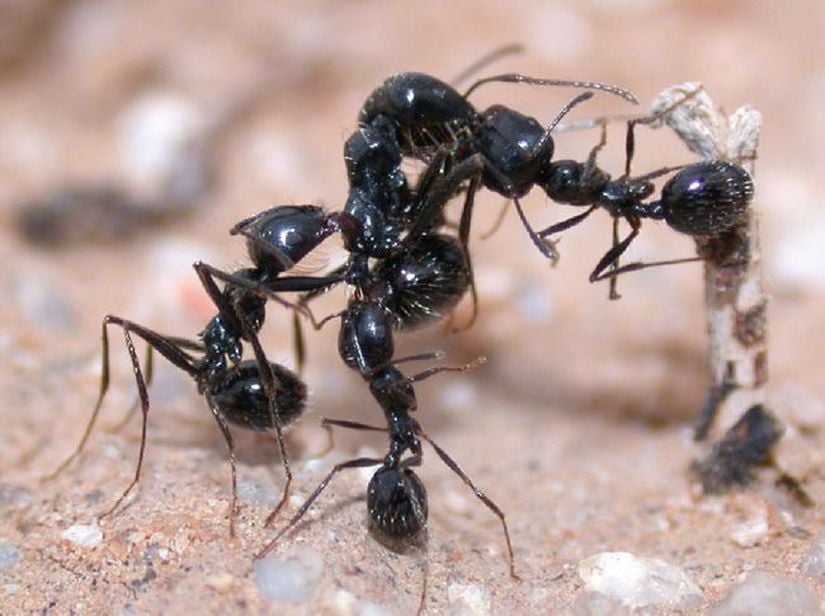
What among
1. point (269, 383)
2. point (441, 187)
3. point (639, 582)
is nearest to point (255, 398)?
point (269, 383)

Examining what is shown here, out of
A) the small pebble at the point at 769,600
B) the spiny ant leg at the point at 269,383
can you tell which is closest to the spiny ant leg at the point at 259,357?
the spiny ant leg at the point at 269,383

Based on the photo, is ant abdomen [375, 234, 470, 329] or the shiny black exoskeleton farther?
ant abdomen [375, 234, 470, 329]

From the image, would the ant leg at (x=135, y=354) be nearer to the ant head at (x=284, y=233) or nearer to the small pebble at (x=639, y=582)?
the ant head at (x=284, y=233)

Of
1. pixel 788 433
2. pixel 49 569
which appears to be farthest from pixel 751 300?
pixel 49 569

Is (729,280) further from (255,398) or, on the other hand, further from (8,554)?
(8,554)

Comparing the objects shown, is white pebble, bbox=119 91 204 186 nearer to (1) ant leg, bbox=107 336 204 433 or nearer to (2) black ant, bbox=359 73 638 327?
(1) ant leg, bbox=107 336 204 433

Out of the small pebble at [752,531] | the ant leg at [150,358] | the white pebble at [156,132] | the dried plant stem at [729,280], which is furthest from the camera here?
the white pebble at [156,132]

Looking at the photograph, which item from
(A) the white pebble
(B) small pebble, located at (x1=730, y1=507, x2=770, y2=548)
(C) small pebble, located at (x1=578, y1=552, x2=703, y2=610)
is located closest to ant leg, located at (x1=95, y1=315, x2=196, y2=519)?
(C) small pebble, located at (x1=578, y1=552, x2=703, y2=610)
